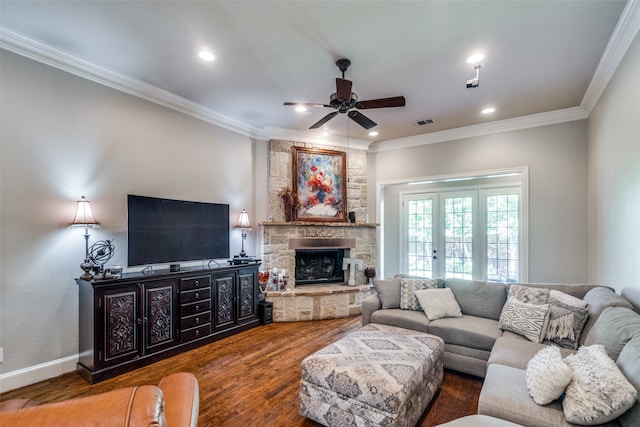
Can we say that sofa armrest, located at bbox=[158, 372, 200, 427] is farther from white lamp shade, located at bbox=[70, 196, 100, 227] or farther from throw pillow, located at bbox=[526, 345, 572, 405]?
white lamp shade, located at bbox=[70, 196, 100, 227]

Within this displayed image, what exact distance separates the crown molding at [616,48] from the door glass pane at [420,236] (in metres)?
3.28

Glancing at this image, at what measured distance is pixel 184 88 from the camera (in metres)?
3.58

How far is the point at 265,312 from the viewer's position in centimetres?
444

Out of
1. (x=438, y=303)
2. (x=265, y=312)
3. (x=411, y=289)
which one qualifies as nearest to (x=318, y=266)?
(x=265, y=312)

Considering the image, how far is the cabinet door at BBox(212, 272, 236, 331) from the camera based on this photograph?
3836 millimetres

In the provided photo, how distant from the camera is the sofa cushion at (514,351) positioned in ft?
7.19

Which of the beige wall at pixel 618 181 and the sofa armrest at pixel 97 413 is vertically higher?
the beige wall at pixel 618 181

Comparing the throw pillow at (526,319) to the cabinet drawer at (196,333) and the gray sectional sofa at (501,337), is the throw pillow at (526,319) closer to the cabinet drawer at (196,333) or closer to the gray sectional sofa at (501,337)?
the gray sectional sofa at (501,337)

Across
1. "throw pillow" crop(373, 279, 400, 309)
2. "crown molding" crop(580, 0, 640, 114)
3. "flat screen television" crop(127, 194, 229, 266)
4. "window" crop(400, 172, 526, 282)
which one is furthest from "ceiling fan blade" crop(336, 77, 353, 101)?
"window" crop(400, 172, 526, 282)

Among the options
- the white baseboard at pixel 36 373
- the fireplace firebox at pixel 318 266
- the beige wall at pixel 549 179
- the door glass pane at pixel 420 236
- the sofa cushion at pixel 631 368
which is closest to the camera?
the sofa cushion at pixel 631 368

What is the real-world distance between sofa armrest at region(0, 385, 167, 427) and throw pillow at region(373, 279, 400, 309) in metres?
3.17

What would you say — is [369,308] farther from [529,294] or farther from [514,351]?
[529,294]

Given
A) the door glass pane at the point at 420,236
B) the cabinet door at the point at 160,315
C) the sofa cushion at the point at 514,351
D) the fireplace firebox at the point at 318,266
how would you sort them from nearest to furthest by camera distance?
the sofa cushion at the point at 514,351, the cabinet door at the point at 160,315, the fireplace firebox at the point at 318,266, the door glass pane at the point at 420,236

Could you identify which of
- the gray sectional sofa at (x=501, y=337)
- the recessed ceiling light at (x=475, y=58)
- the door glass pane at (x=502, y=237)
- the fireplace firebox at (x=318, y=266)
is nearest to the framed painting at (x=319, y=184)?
the fireplace firebox at (x=318, y=266)
